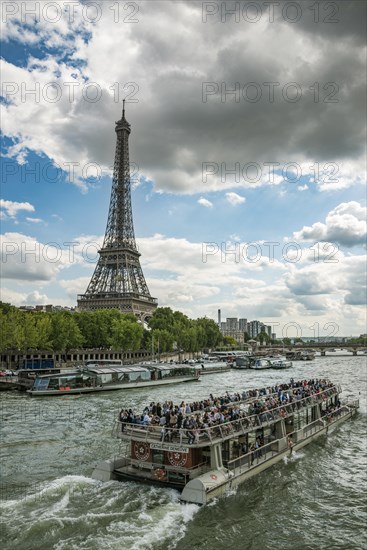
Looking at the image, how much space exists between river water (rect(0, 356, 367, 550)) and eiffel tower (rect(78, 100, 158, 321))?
12598 centimetres

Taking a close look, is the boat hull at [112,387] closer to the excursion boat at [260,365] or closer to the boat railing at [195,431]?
the boat railing at [195,431]

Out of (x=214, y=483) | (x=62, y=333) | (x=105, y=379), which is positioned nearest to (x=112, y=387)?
(x=105, y=379)

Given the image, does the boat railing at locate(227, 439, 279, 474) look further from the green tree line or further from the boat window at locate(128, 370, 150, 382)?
the green tree line

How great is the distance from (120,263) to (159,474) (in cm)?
14681

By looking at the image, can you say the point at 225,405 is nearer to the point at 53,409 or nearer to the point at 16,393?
the point at 53,409

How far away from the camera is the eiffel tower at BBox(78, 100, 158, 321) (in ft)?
522

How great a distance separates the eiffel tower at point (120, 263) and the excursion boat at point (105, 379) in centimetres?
8118

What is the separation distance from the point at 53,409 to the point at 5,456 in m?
18.4

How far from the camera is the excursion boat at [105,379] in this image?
194 ft

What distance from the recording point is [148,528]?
63.8 ft

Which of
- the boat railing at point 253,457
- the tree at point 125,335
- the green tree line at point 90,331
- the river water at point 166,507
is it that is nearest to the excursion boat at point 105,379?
the green tree line at point 90,331

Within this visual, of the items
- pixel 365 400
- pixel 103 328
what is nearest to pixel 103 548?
pixel 365 400

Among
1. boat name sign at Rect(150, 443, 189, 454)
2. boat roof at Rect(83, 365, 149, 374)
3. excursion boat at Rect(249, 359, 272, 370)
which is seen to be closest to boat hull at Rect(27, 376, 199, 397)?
boat roof at Rect(83, 365, 149, 374)

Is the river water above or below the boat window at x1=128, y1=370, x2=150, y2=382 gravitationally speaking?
below
